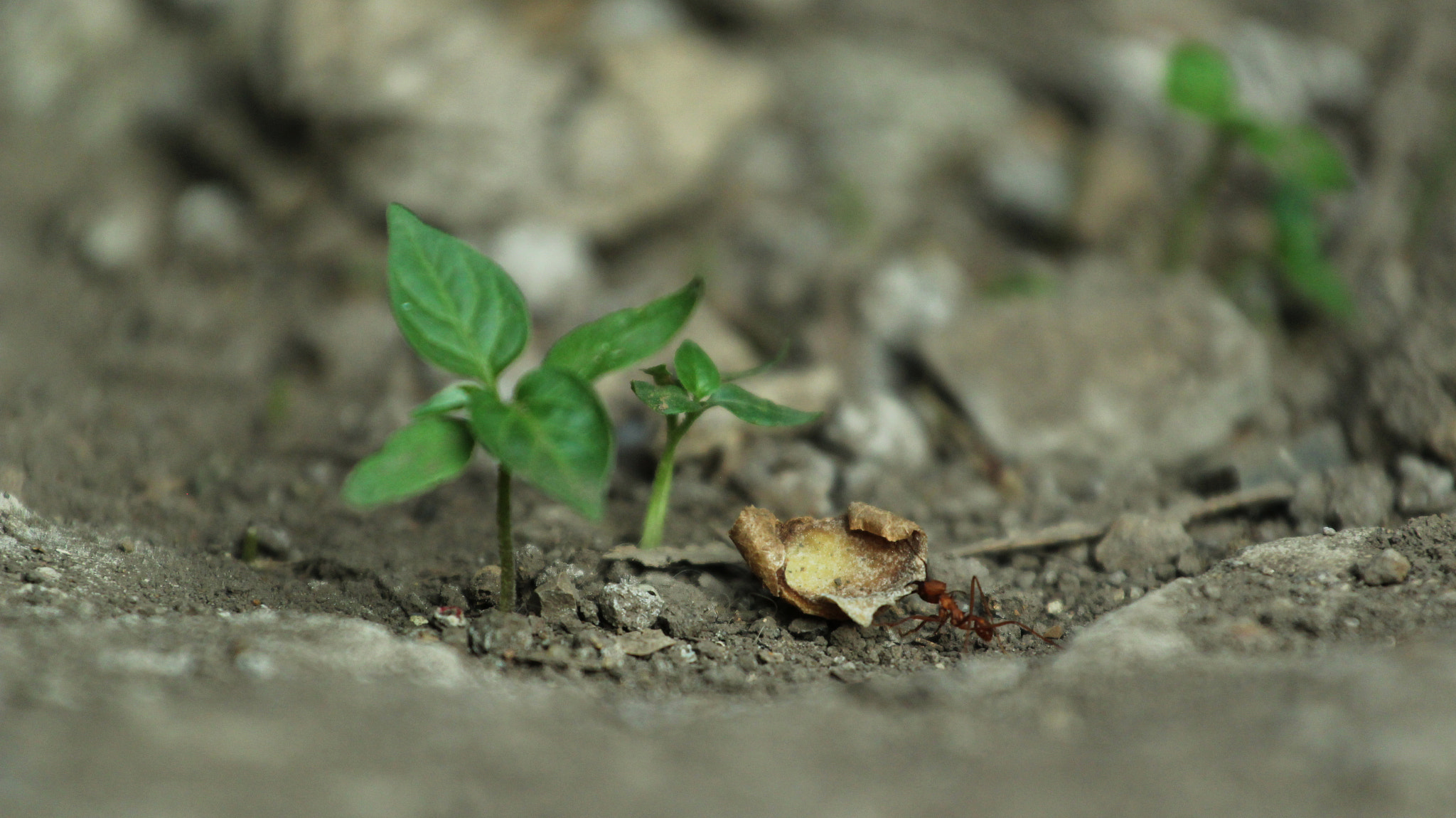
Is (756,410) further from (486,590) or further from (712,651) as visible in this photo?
(486,590)

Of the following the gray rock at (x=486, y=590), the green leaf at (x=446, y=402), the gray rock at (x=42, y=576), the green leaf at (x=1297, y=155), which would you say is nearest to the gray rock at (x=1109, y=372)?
the green leaf at (x=1297, y=155)

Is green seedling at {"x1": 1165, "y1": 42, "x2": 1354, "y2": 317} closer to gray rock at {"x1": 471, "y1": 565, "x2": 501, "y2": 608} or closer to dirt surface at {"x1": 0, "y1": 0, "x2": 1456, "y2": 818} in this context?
dirt surface at {"x1": 0, "y1": 0, "x2": 1456, "y2": 818}

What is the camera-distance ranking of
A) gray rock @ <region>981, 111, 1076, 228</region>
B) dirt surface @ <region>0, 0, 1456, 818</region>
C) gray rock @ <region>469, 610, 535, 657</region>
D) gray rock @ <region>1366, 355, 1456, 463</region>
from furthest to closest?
gray rock @ <region>981, 111, 1076, 228</region>, gray rock @ <region>1366, 355, 1456, 463</region>, gray rock @ <region>469, 610, 535, 657</region>, dirt surface @ <region>0, 0, 1456, 818</region>

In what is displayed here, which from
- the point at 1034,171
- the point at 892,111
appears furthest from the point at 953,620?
the point at 892,111

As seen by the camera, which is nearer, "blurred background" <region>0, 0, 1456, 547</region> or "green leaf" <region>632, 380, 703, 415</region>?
"green leaf" <region>632, 380, 703, 415</region>

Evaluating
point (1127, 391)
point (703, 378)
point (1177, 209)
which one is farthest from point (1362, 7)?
point (703, 378)

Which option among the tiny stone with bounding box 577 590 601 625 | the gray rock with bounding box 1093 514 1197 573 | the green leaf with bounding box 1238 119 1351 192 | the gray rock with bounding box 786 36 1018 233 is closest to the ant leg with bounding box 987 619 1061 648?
the gray rock with bounding box 1093 514 1197 573
